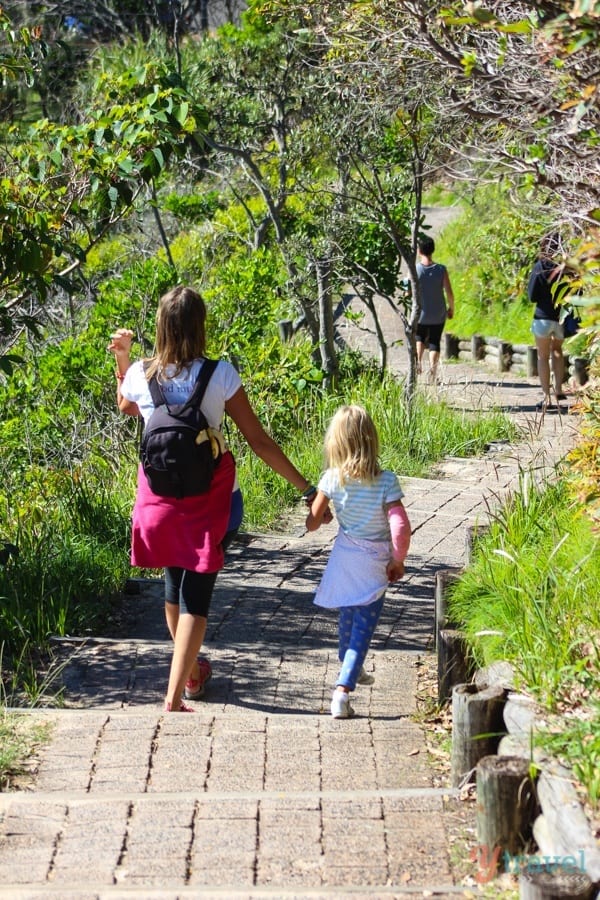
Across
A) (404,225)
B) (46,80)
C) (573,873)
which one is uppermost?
(46,80)

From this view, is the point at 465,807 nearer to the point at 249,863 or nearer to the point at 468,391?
the point at 249,863

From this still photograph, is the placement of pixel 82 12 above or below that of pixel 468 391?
above

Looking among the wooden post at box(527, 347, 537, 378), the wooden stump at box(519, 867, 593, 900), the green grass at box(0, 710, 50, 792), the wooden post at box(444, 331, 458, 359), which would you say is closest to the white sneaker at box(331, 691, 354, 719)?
the green grass at box(0, 710, 50, 792)

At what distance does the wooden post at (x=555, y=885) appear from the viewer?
2852 millimetres

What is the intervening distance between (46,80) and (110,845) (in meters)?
19.3

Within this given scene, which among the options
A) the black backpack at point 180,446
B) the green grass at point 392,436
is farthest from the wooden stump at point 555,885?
the green grass at point 392,436

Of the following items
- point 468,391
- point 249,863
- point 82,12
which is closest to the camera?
point 249,863

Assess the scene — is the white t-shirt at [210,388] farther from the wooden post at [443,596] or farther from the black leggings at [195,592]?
the wooden post at [443,596]

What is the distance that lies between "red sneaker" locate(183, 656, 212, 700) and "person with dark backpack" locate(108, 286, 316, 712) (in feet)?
0.78

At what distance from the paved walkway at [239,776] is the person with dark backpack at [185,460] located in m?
0.47

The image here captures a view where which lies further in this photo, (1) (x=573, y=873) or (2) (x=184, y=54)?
(2) (x=184, y=54)

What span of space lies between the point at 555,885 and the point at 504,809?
54 centimetres

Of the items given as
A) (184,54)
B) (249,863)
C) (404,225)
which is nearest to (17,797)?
(249,863)

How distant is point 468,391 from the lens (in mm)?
12672
